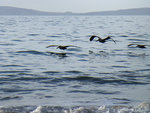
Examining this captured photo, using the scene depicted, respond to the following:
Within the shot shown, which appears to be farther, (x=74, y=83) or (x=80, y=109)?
(x=74, y=83)

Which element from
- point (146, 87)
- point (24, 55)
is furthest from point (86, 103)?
point (24, 55)

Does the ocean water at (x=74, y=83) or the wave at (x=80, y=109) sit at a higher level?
the ocean water at (x=74, y=83)

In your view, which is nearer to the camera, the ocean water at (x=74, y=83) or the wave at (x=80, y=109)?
the wave at (x=80, y=109)

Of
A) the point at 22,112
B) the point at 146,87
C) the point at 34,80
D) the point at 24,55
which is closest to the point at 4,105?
the point at 22,112

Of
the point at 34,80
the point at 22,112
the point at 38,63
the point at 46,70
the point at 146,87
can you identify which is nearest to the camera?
the point at 22,112

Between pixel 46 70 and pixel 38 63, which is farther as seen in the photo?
pixel 38 63

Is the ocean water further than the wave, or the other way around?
the ocean water

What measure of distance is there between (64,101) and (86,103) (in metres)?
0.66

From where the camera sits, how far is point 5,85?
1062 cm

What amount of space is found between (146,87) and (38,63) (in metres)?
6.49

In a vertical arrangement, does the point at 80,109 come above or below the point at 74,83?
below

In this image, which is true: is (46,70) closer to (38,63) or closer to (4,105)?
(38,63)

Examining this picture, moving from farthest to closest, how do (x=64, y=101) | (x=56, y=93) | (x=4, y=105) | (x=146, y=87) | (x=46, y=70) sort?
(x=46, y=70) < (x=146, y=87) < (x=56, y=93) < (x=64, y=101) < (x=4, y=105)

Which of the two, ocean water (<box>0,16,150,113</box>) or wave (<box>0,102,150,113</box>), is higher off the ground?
ocean water (<box>0,16,150,113</box>)
